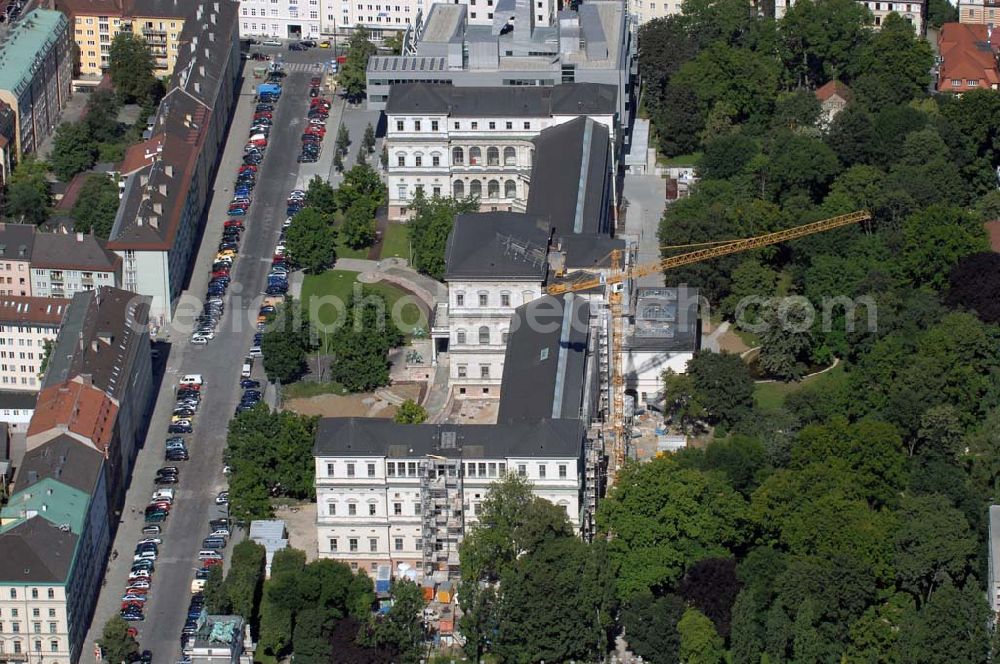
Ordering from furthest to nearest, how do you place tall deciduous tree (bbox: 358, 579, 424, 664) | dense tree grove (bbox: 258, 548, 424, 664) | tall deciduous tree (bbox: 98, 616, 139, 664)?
1. tall deciduous tree (bbox: 98, 616, 139, 664)
2. dense tree grove (bbox: 258, 548, 424, 664)
3. tall deciduous tree (bbox: 358, 579, 424, 664)

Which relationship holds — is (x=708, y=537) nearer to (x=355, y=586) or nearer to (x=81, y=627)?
(x=355, y=586)

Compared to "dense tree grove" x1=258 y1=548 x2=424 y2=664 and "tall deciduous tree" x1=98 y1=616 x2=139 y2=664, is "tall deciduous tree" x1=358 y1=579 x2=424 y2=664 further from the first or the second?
"tall deciduous tree" x1=98 y1=616 x2=139 y2=664

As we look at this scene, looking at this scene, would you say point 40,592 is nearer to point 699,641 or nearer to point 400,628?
point 400,628

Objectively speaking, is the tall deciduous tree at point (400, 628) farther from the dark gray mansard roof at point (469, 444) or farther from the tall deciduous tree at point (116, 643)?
the tall deciduous tree at point (116, 643)

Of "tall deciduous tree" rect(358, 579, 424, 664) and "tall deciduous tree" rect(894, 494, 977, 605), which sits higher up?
"tall deciduous tree" rect(894, 494, 977, 605)

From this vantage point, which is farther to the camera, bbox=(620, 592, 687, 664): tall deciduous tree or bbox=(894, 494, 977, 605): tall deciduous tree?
bbox=(894, 494, 977, 605): tall deciduous tree

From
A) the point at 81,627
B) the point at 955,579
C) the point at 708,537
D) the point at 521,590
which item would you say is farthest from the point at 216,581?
the point at 955,579

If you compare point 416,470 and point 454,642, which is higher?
point 416,470

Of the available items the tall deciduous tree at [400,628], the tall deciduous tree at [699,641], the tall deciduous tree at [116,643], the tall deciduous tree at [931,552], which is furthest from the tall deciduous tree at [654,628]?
the tall deciduous tree at [116,643]

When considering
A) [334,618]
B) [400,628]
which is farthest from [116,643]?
[400,628]

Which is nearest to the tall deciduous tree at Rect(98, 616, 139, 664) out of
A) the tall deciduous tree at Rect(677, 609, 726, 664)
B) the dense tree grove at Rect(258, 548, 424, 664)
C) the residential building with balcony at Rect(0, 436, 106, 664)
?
the residential building with balcony at Rect(0, 436, 106, 664)

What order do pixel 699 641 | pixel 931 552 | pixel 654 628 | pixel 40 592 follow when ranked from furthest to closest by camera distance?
1. pixel 931 552
2. pixel 40 592
3. pixel 654 628
4. pixel 699 641
